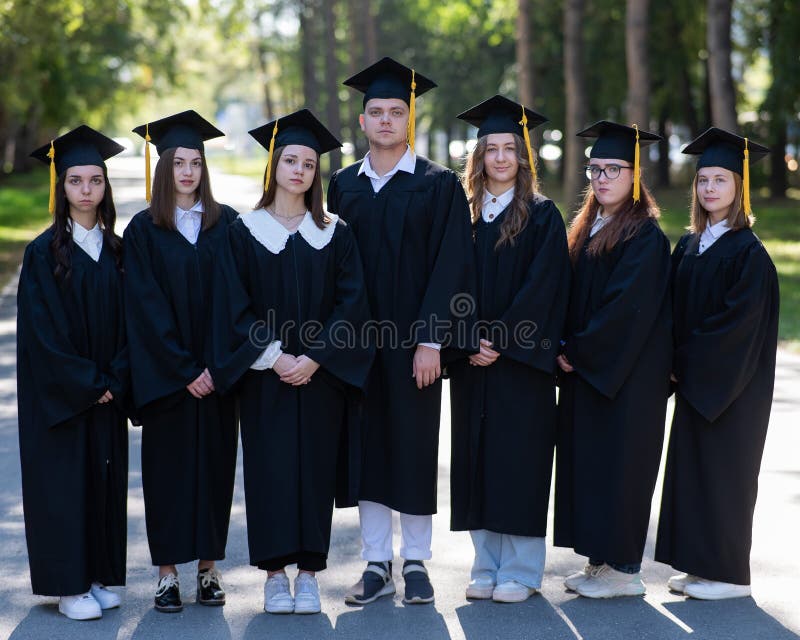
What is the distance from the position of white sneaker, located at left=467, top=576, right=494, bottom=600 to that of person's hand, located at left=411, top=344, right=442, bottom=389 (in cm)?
98

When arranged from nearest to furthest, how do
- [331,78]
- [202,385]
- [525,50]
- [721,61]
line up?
[202,385] → [721,61] → [525,50] → [331,78]

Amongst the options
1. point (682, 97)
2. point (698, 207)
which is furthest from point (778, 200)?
point (698, 207)

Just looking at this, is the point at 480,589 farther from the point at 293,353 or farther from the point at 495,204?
the point at 495,204

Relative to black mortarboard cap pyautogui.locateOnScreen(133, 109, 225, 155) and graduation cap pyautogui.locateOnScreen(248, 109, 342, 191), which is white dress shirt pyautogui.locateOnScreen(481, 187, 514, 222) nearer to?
graduation cap pyautogui.locateOnScreen(248, 109, 342, 191)

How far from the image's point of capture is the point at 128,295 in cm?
490

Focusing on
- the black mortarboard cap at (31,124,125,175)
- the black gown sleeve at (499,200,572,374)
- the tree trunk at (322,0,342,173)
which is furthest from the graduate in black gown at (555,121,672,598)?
the tree trunk at (322,0,342,173)

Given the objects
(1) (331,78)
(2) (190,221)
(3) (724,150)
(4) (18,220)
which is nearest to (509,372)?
(3) (724,150)

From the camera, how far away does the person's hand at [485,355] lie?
5105mm

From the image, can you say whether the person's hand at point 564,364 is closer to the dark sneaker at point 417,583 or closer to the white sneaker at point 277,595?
the dark sneaker at point 417,583

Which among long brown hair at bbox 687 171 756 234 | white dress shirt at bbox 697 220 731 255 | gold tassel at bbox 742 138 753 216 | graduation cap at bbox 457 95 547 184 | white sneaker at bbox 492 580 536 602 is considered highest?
graduation cap at bbox 457 95 547 184

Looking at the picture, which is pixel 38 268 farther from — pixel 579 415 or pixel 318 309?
pixel 579 415

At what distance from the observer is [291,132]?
Answer: 5051 mm

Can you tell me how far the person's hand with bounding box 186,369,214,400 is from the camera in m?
4.91

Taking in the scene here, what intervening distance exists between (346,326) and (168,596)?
148cm
